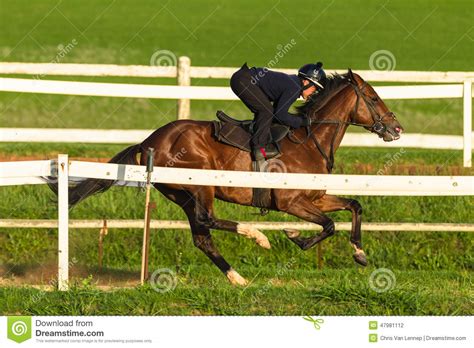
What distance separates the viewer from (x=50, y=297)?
8.29 m

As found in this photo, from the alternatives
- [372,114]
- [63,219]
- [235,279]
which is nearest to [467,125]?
[372,114]

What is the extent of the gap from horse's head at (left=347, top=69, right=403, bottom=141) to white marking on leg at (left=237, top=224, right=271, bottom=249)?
1.70m

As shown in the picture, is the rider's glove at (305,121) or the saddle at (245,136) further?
the rider's glove at (305,121)

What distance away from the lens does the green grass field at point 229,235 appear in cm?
827

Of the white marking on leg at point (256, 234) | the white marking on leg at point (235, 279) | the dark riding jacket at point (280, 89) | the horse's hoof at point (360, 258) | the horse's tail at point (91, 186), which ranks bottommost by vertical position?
the white marking on leg at point (235, 279)

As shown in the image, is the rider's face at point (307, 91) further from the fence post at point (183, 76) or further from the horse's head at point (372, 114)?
the fence post at point (183, 76)

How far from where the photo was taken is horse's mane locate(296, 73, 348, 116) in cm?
1068

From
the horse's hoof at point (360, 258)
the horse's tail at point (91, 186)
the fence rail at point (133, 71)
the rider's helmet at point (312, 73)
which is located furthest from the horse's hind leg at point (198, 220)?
the fence rail at point (133, 71)

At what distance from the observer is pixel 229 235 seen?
484 inches

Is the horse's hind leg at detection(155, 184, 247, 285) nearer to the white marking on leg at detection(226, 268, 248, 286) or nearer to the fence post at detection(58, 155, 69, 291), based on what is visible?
the white marking on leg at detection(226, 268, 248, 286)

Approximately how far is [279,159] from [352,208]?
82 cm

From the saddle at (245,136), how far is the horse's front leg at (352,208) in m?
0.53

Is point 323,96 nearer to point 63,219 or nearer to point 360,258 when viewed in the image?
point 360,258

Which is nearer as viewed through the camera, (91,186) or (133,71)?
(91,186)
